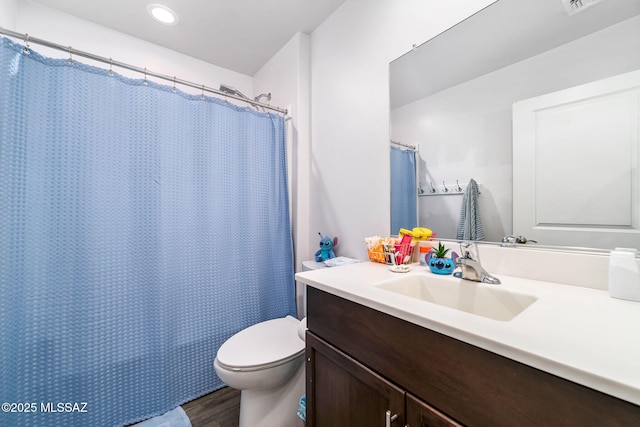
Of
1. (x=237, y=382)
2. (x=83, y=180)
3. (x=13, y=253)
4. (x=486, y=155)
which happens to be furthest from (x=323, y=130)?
(x=13, y=253)

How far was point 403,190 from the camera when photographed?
4.07 feet

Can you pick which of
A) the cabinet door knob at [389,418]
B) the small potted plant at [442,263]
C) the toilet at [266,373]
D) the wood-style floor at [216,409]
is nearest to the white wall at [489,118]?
the small potted plant at [442,263]

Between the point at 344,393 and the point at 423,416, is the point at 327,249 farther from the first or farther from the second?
the point at 423,416

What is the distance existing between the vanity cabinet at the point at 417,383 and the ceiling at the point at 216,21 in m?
1.77

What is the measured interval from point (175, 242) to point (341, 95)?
1.36 metres

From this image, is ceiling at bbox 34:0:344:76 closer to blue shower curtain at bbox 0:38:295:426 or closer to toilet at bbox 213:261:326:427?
blue shower curtain at bbox 0:38:295:426

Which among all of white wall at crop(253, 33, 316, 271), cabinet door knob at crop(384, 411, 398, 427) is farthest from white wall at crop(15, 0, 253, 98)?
cabinet door knob at crop(384, 411, 398, 427)

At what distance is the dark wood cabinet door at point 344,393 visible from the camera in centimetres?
62

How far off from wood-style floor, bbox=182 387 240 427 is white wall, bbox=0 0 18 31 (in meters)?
2.33

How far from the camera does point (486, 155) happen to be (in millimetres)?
959

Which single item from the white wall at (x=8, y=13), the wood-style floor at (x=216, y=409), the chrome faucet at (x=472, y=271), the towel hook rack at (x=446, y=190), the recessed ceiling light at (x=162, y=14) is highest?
the recessed ceiling light at (x=162, y=14)

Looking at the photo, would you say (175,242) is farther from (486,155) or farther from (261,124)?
(486,155)

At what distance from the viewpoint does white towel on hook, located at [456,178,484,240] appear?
98 cm

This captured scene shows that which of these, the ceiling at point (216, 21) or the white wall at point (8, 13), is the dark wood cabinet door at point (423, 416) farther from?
the white wall at point (8, 13)
